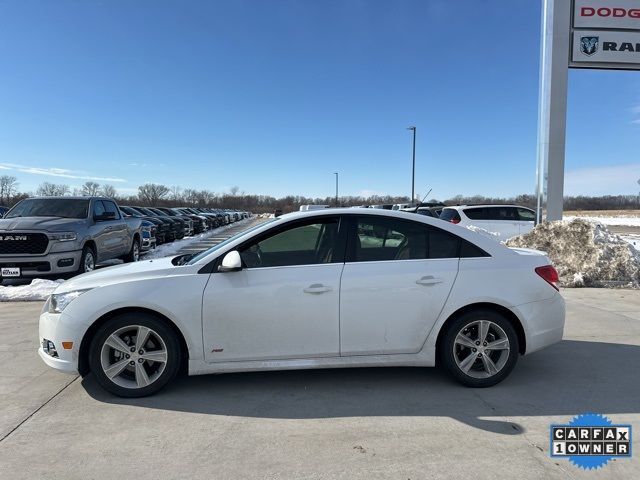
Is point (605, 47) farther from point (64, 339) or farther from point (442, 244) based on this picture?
point (64, 339)

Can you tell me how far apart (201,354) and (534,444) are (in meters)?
2.60

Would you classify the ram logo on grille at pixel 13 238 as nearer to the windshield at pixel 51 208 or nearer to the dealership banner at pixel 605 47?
the windshield at pixel 51 208

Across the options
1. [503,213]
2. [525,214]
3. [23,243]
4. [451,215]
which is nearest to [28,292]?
[23,243]

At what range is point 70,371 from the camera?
379 cm

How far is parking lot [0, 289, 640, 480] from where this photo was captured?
285cm

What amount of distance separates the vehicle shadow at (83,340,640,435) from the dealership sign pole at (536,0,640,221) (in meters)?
8.44

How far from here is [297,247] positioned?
4.12 meters

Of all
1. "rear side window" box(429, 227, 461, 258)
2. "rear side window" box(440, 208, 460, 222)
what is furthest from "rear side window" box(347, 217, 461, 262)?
"rear side window" box(440, 208, 460, 222)

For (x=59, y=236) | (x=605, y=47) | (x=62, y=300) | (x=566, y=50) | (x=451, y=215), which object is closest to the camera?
(x=62, y=300)

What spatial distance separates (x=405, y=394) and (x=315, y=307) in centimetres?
110

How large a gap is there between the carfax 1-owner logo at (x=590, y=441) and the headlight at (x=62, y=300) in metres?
3.81

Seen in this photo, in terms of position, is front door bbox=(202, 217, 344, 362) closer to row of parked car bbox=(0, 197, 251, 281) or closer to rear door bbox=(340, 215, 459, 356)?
rear door bbox=(340, 215, 459, 356)

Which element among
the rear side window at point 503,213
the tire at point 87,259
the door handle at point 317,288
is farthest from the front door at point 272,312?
the rear side window at point 503,213

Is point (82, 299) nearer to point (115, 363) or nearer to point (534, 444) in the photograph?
point (115, 363)
